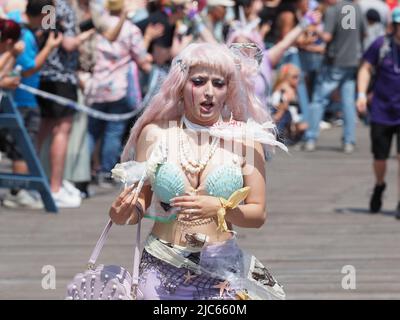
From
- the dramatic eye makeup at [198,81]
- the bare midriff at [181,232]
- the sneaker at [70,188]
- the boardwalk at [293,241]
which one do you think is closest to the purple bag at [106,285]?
the bare midriff at [181,232]

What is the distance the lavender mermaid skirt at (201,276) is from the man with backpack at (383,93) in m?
6.69

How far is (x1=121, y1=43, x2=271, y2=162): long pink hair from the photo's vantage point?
20.1ft

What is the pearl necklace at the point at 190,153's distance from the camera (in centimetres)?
612

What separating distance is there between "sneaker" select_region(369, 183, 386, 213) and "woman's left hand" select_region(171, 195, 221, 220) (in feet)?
23.6

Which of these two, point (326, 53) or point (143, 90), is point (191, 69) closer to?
point (143, 90)

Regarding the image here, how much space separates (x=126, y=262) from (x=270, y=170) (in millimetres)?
6690

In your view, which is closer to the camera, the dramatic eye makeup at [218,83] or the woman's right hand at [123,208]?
the woman's right hand at [123,208]

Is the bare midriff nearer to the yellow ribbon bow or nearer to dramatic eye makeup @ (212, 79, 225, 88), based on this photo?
the yellow ribbon bow

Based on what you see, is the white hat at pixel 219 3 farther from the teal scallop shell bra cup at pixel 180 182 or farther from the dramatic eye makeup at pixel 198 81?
the teal scallop shell bra cup at pixel 180 182

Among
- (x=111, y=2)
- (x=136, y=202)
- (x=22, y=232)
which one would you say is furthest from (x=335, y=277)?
(x=111, y=2)

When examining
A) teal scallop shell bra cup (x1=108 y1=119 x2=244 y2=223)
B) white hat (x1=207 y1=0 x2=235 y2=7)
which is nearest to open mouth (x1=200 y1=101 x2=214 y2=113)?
teal scallop shell bra cup (x1=108 y1=119 x2=244 y2=223)

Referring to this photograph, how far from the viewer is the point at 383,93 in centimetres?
1270

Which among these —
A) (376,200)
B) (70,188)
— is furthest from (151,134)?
(70,188)
